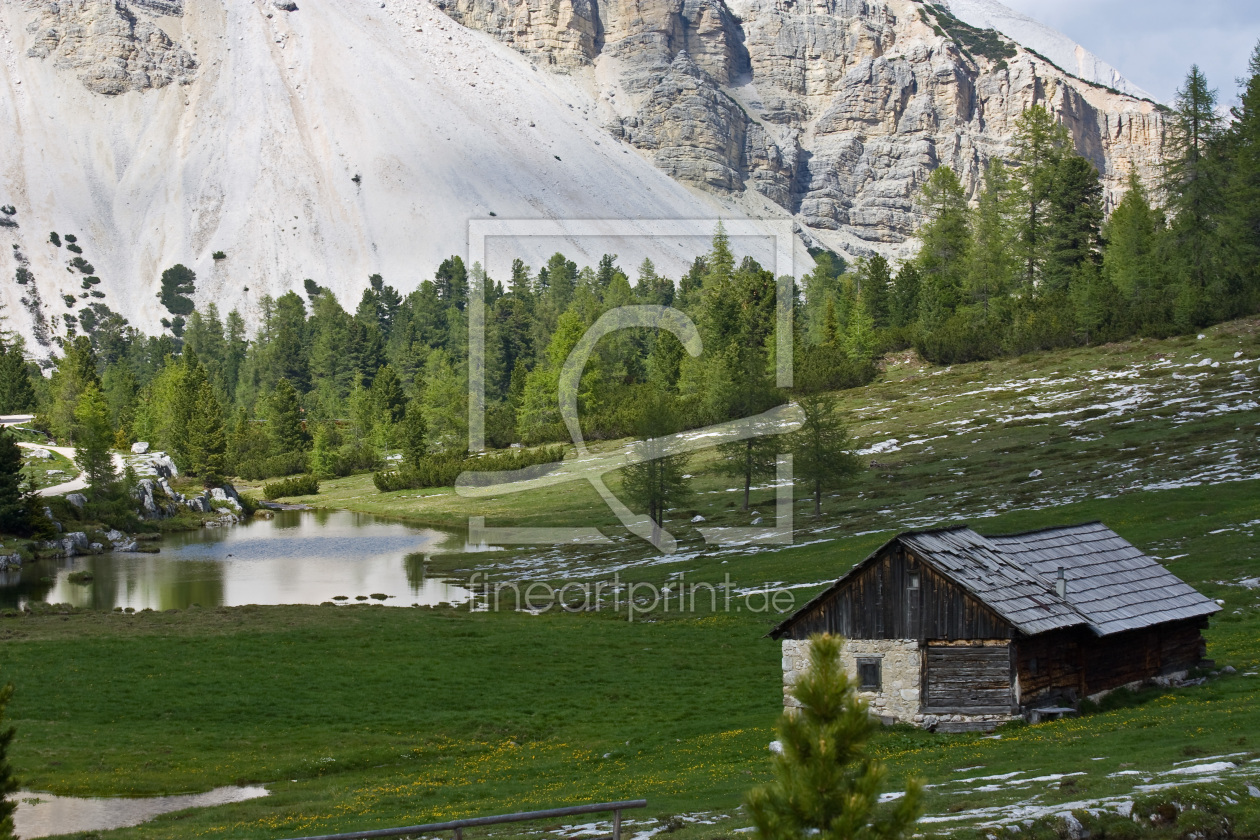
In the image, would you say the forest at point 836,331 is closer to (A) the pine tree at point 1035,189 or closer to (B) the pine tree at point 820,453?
(A) the pine tree at point 1035,189

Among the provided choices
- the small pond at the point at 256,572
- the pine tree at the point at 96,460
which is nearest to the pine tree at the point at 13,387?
the pine tree at the point at 96,460

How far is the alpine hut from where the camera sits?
90.3 feet

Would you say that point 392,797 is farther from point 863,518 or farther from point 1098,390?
point 1098,390

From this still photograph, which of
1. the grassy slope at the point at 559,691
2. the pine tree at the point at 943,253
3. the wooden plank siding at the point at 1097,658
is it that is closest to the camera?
the grassy slope at the point at 559,691

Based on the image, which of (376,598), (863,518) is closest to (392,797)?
(376,598)

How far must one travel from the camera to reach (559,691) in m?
36.8

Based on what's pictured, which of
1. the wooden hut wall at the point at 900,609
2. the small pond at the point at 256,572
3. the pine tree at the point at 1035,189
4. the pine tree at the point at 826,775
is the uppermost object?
the pine tree at the point at 1035,189

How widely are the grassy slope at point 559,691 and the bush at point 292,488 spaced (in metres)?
61.2

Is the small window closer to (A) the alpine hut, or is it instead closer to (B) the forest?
(A) the alpine hut

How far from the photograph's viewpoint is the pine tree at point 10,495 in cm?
7825

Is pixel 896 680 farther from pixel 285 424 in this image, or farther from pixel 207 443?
pixel 285 424

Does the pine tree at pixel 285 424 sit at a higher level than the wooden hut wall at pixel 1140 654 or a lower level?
higher

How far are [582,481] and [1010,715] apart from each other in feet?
236

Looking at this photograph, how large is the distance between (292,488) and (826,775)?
124 metres
